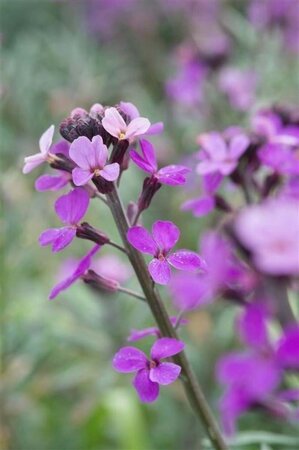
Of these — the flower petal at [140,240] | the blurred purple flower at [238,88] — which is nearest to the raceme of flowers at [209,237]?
the flower petal at [140,240]

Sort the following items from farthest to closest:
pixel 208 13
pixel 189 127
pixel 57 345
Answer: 1. pixel 208 13
2. pixel 189 127
3. pixel 57 345

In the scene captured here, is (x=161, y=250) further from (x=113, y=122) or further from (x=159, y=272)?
(x=113, y=122)

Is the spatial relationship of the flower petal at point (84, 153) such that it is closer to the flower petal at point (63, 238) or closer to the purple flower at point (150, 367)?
the flower petal at point (63, 238)

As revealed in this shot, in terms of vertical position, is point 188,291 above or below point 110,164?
below

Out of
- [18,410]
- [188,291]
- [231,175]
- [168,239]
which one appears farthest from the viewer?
[18,410]

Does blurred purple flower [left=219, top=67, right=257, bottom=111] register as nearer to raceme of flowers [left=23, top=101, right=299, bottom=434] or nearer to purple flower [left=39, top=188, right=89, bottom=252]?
raceme of flowers [left=23, top=101, right=299, bottom=434]

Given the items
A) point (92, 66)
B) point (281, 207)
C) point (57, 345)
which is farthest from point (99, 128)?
point (92, 66)

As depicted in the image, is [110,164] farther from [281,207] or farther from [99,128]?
[281,207]

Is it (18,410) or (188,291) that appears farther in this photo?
(18,410)
